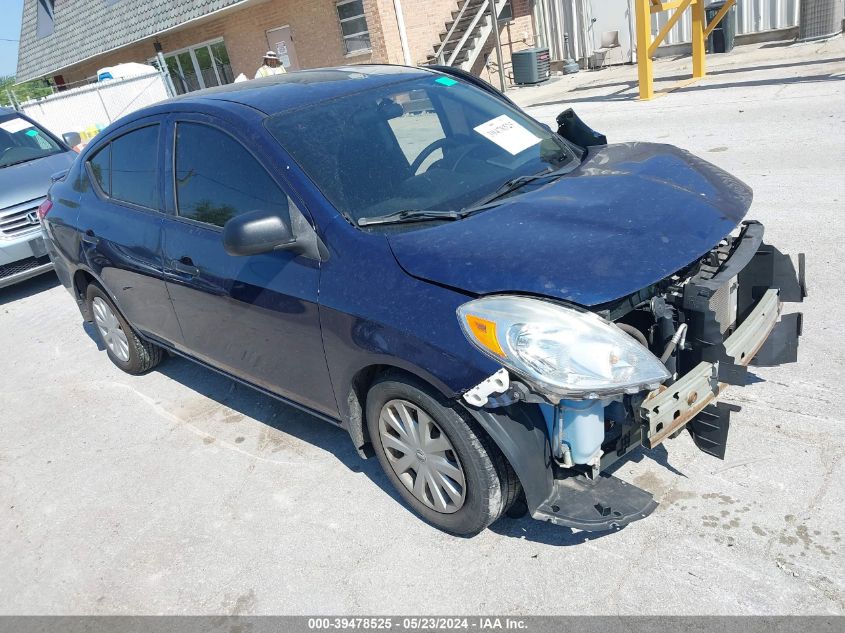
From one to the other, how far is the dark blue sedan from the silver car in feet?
13.4

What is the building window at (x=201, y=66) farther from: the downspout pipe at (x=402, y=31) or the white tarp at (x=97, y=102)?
the downspout pipe at (x=402, y=31)

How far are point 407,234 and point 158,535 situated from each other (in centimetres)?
191

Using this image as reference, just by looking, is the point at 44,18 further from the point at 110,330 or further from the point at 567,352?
the point at 567,352

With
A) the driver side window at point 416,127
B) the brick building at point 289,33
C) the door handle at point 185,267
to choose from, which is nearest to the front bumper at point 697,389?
the driver side window at point 416,127

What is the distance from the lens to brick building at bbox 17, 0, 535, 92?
59.3 feet

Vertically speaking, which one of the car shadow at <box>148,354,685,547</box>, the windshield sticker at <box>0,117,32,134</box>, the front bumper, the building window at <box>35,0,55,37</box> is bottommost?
the car shadow at <box>148,354,685,547</box>

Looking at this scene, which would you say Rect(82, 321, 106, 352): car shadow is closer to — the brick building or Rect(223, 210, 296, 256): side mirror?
Rect(223, 210, 296, 256): side mirror

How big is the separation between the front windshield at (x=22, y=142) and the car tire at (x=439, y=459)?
24.5 feet

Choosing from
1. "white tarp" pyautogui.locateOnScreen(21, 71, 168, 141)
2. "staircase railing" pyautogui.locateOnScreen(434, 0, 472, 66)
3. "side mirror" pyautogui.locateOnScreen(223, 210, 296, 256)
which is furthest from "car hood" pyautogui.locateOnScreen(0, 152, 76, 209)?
"staircase railing" pyautogui.locateOnScreen(434, 0, 472, 66)

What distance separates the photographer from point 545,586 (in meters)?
2.66

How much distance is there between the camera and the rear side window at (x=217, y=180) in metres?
3.23

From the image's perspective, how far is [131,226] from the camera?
4.17 metres

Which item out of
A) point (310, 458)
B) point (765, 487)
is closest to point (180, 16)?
point (310, 458)

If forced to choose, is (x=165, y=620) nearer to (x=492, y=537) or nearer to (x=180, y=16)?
(x=492, y=537)
